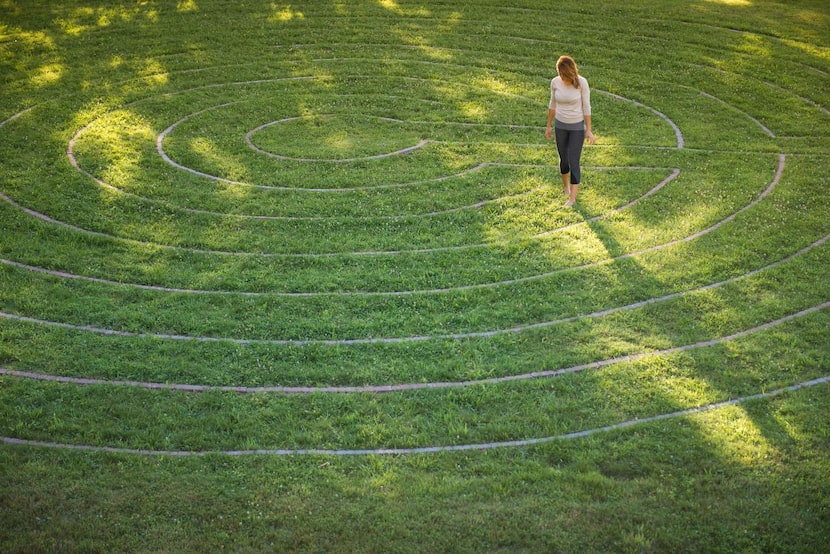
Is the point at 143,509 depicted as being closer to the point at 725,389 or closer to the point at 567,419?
the point at 567,419

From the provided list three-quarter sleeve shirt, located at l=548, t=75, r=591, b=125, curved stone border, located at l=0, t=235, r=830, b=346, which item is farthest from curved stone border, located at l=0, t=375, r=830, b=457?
three-quarter sleeve shirt, located at l=548, t=75, r=591, b=125

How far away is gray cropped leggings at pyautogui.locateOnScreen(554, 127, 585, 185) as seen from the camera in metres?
14.2

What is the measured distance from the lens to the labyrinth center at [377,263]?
9.95 metres

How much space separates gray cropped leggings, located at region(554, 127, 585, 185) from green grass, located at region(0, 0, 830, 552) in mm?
598

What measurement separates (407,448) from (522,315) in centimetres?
309

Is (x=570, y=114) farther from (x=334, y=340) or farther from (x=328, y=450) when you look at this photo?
(x=328, y=450)

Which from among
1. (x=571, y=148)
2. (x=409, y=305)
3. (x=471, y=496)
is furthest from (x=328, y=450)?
(x=571, y=148)

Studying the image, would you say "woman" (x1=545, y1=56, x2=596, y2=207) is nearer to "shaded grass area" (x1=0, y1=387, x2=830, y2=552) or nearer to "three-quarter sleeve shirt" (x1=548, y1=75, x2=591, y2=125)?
"three-quarter sleeve shirt" (x1=548, y1=75, x2=591, y2=125)

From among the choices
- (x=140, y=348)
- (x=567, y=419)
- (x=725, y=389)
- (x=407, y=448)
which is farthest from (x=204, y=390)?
(x=725, y=389)

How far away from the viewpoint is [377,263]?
1295 centimetres

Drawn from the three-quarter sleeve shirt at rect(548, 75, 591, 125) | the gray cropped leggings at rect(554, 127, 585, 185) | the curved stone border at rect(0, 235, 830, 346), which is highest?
the three-quarter sleeve shirt at rect(548, 75, 591, 125)

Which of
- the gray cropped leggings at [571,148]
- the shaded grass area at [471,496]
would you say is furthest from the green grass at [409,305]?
the gray cropped leggings at [571,148]

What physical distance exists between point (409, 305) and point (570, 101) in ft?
15.5

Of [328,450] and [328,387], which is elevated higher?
[328,387]
